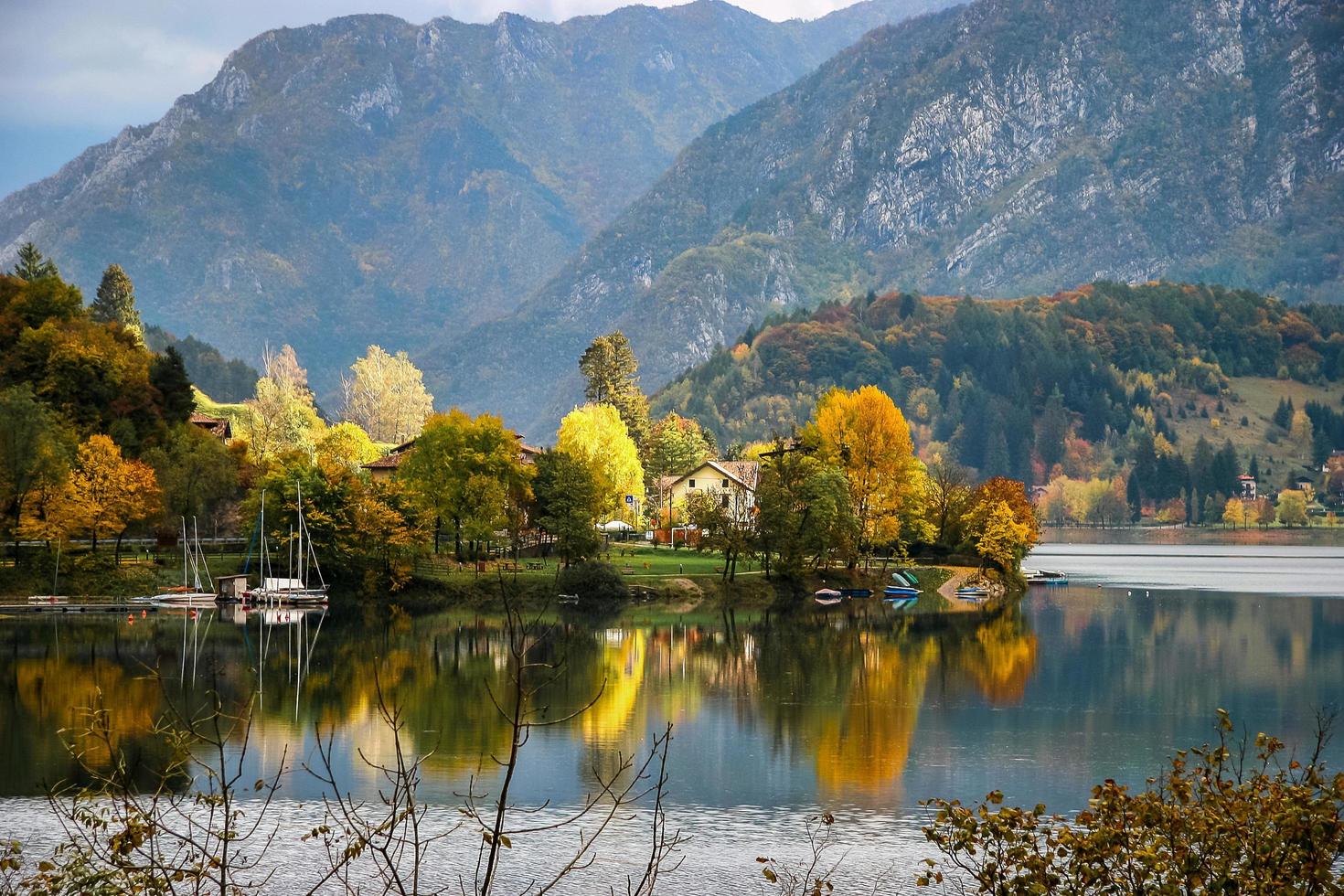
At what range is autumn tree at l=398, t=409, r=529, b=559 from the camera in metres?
96.8

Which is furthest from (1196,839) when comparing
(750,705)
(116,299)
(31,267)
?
(116,299)

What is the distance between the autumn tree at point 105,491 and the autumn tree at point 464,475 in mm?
16334

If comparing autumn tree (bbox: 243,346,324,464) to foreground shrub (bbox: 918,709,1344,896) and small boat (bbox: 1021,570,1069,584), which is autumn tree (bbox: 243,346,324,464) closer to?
small boat (bbox: 1021,570,1069,584)

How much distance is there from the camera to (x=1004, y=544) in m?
110

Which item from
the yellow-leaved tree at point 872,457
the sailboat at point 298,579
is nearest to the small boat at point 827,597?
the yellow-leaved tree at point 872,457

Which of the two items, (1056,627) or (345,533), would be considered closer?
(1056,627)

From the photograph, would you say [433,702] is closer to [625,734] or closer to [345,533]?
[625,734]

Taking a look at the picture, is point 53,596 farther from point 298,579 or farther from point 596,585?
point 596,585

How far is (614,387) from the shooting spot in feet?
476

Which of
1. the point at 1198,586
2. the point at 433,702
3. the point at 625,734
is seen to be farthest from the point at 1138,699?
the point at 1198,586

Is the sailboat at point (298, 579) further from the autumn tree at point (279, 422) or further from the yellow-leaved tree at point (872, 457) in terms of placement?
the yellow-leaved tree at point (872, 457)

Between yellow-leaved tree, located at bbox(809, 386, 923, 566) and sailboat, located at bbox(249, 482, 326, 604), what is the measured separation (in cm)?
3662

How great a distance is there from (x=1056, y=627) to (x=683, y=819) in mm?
51888

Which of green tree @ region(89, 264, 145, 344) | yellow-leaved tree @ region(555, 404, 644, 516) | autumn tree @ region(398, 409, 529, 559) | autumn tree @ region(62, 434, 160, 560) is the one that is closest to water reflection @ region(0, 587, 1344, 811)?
autumn tree @ region(62, 434, 160, 560)
